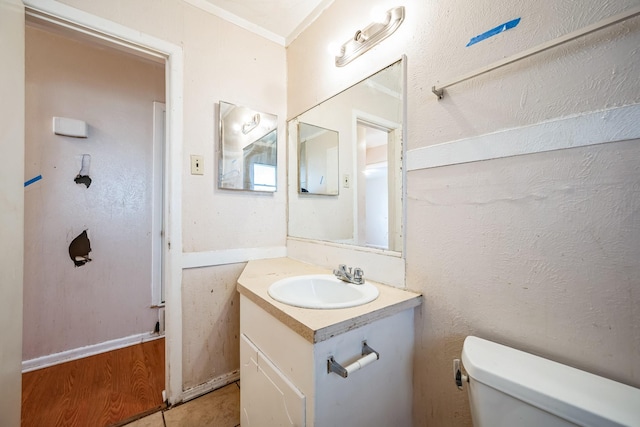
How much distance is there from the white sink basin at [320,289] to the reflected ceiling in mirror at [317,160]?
541mm

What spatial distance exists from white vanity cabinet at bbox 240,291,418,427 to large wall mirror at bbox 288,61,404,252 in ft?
1.25

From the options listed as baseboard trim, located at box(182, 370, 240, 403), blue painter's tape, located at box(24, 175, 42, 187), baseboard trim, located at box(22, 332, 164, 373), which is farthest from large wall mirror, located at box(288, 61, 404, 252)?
blue painter's tape, located at box(24, 175, 42, 187)

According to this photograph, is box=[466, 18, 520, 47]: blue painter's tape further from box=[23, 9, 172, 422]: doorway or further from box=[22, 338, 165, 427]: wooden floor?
box=[22, 338, 165, 427]: wooden floor

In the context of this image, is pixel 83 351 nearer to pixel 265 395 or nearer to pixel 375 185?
pixel 265 395

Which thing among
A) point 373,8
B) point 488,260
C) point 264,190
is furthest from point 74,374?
point 373,8

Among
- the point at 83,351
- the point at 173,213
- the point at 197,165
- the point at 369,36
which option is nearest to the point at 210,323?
the point at 173,213

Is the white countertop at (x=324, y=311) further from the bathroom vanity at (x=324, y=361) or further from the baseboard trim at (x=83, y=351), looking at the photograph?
the baseboard trim at (x=83, y=351)

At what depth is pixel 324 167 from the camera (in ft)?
4.91

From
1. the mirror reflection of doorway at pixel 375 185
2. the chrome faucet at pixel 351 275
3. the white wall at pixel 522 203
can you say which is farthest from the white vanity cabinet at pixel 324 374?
the mirror reflection of doorway at pixel 375 185

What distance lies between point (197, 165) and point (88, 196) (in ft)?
3.53

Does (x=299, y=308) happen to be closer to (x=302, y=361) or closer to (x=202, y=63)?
(x=302, y=361)

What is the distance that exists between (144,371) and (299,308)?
5.11 feet

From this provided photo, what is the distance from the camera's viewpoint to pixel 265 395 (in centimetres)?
87

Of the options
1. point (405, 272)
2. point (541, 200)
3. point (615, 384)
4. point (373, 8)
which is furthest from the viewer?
point (373, 8)
